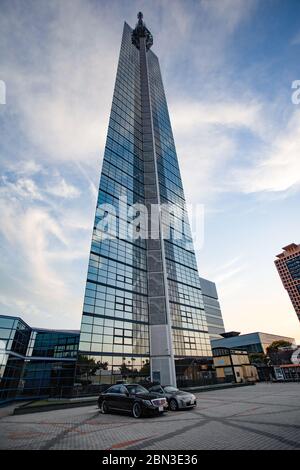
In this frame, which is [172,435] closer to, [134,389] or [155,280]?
[134,389]

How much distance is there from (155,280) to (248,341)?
74.8 m

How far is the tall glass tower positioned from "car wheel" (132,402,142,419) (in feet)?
52.3

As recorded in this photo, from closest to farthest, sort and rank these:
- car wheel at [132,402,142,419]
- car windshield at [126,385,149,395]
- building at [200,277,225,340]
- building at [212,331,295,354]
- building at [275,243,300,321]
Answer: car wheel at [132,402,142,419] → car windshield at [126,385,149,395] → building at [212,331,295,354] → building at [200,277,225,340] → building at [275,243,300,321]

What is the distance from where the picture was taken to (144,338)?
108 feet

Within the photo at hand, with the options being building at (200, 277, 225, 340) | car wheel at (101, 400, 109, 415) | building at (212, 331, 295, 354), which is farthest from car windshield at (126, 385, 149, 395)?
building at (200, 277, 225, 340)

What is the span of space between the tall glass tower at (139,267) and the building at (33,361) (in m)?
5.71

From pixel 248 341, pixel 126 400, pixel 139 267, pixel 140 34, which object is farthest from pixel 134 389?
pixel 140 34

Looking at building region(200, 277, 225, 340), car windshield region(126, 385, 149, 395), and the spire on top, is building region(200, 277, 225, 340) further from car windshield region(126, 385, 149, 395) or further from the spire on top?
the spire on top

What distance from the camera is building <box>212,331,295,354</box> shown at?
8738 centimetres

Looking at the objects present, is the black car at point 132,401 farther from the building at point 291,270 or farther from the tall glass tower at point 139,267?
the building at point 291,270

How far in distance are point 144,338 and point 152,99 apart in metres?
62.2
